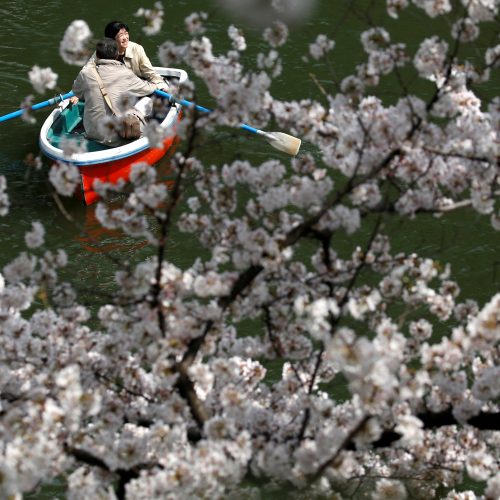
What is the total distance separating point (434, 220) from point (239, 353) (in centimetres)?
504

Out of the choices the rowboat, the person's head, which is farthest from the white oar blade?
the person's head

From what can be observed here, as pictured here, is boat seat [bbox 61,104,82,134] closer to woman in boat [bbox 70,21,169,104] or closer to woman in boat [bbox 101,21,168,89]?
woman in boat [bbox 70,21,169,104]

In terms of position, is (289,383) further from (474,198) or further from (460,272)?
(460,272)

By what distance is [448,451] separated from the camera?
5.64m

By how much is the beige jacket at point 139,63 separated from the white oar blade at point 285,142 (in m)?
1.34

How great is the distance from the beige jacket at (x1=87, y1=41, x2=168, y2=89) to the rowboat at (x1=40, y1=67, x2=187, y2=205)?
36cm

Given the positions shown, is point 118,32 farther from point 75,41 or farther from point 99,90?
point 75,41

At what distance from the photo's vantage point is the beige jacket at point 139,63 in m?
10.7

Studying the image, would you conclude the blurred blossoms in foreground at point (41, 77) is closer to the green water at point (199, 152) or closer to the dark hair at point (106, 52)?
the green water at point (199, 152)

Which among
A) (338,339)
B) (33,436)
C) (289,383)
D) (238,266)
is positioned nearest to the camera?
(338,339)

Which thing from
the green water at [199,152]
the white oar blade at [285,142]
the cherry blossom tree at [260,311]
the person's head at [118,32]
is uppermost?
the cherry blossom tree at [260,311]

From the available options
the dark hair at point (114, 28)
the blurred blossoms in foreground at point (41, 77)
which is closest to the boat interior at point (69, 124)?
the dark hair at point (114, 28)

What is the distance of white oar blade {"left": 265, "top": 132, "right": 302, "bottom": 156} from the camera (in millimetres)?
10695

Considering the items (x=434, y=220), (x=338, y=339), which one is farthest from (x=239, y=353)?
(x=434, y=220)
